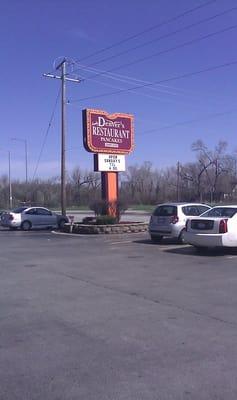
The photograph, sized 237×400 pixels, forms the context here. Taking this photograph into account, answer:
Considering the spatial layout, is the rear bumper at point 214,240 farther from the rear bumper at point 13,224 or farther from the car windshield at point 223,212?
the rear bumper at point 13,224

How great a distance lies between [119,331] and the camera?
695 cm

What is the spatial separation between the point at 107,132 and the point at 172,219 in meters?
10.00

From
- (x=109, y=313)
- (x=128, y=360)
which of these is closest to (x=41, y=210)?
(x=109, y=313)

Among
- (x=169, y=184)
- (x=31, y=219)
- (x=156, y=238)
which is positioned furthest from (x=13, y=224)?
(x=169, y=184)

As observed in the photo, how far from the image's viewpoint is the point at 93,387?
16.0 feet

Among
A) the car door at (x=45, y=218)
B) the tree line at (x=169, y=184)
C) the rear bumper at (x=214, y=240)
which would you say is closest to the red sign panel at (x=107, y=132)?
the car door at (x=45, y=218)

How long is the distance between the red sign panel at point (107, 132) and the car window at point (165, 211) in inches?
327

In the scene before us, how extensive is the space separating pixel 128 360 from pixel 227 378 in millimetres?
1120

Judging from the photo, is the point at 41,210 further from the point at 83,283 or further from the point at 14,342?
the point at 14,342

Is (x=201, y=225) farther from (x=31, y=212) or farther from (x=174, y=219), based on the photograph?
(x=31, y=212)

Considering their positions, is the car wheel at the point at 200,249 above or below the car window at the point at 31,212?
below

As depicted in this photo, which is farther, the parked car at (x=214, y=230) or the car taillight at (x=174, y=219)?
the car taillight at (x=174, y=219)

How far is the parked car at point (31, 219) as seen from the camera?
30.5 m

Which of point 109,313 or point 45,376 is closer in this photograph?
point 45,376
